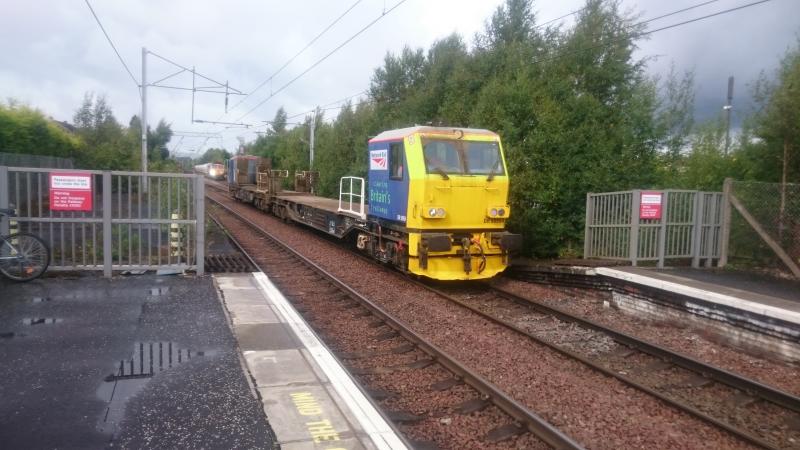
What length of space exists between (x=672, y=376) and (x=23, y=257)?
28.8 ft

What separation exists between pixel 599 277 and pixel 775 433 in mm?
4701

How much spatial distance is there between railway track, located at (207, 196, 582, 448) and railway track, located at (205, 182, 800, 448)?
5.01 ft

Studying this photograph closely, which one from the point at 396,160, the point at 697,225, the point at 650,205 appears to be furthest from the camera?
the point at 396,160

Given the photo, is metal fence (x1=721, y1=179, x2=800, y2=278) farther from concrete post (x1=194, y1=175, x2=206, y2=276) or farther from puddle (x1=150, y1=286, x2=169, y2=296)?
puddle (x1=150, y1=286, x2=169, y2=296)

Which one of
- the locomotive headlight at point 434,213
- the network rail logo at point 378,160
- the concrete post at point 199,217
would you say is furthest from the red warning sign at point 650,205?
the concrete post at point 199,217

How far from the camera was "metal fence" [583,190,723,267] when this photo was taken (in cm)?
1026

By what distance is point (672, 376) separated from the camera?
615 centimetres

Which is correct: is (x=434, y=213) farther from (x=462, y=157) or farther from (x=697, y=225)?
(x=697, y=225)

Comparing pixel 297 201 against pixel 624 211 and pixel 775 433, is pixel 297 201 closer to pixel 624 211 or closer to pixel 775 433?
pixel 624 211

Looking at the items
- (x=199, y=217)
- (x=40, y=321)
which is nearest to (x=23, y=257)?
(x=40, y=321)

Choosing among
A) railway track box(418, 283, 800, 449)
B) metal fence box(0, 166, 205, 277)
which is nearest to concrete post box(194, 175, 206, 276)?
metal fence box(0, 166, 205, 277)

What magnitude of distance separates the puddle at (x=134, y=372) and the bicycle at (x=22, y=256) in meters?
3.65

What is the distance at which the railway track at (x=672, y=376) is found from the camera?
4.98 meters

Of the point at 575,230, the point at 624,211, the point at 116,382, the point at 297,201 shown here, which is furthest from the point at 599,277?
the point at 297,201
